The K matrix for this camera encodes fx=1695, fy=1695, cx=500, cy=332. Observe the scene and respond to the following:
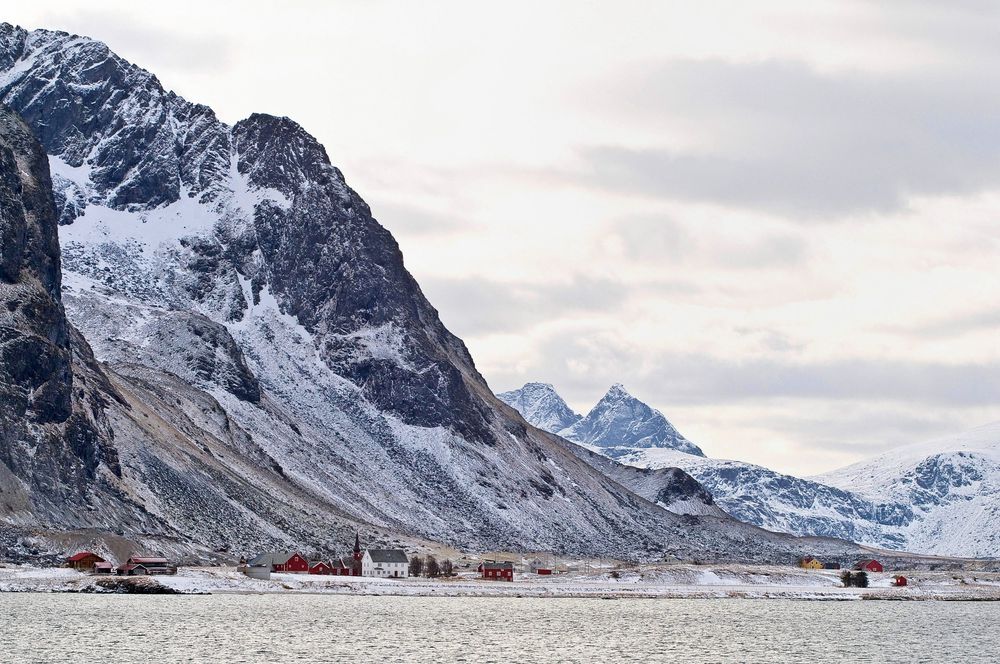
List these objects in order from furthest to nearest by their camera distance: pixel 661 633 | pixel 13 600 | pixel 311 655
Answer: pixel 13 600 < pixel 661 633 < pixel 311 655

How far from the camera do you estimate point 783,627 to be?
6526 inches

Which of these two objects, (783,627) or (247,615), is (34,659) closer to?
(247,615)

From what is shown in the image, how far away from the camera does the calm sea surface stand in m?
118

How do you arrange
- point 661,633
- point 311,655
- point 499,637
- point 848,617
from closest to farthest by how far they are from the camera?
1. point 311,655
2. point 499,637
3. point 661,633
4. point 848,617

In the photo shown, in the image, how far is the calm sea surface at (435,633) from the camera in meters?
118

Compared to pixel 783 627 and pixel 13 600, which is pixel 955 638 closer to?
pixel 783 627

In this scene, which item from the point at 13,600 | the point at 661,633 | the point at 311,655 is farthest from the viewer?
the point at 13,600

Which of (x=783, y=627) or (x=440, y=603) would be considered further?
(x=440, y=603)

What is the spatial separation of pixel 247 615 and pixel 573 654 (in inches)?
1593

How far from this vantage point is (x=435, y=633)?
14025 centimetres

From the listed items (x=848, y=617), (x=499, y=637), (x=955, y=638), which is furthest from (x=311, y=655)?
(x=848, y=617)

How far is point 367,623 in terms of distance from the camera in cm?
15012

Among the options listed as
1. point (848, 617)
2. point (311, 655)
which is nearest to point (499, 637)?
point (311, 655)

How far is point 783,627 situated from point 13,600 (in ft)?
244
